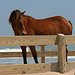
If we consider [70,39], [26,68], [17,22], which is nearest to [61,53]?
[70,39]

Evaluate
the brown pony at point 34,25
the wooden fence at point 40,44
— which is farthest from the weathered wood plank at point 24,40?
the brown pony at point 34,25

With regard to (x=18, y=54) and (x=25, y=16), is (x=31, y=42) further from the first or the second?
(x=18, y=54)

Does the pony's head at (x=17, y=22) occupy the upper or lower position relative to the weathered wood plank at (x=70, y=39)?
upper

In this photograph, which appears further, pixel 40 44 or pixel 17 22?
pixel 17 22

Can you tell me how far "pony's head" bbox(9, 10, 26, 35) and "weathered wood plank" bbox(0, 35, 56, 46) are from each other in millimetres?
1191

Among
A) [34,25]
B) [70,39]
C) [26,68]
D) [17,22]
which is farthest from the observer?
[34,25]

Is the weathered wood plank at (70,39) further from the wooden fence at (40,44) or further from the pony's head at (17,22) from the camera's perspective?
the pony's head at (17,22)

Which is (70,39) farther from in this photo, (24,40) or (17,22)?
(17,22)

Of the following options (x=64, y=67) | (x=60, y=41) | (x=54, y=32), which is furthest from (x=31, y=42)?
(x=54, y=32)

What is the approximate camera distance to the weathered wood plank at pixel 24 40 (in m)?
4.39

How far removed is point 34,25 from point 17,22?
28.6 inches

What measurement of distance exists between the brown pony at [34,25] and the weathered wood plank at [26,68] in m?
1.27

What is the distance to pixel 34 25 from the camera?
20.3ft

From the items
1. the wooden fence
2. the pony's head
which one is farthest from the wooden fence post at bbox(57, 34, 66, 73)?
the pony's head
